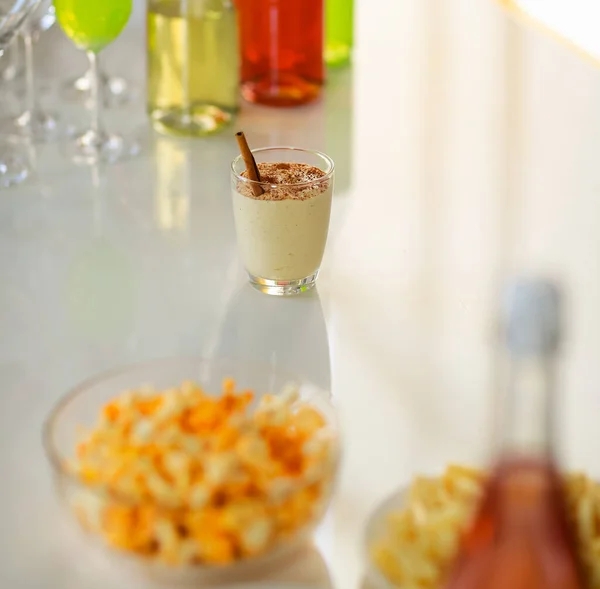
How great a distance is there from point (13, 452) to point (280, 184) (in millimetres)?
377

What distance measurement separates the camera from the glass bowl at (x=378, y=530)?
0.64 meters

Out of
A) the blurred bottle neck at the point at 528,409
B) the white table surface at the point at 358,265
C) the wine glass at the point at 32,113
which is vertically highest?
the blurred bottle neck at the point at 528,409

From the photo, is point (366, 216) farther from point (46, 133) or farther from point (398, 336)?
point (46, 133)

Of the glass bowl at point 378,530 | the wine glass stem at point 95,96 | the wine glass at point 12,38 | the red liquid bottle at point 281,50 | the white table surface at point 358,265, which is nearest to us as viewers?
the glass bowl at point 378,530

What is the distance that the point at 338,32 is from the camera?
1.76 meters

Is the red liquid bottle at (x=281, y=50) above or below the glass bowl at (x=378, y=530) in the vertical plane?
above

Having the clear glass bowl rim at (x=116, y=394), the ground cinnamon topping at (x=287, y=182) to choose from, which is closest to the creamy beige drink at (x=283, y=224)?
the ground cinnamon topping at (x=287, y=182)

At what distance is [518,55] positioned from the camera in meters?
1.69

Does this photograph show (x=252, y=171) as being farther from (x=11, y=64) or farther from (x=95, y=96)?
(x=11, y=64)

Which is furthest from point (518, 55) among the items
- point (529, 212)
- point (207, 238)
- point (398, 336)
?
point (398, 336)

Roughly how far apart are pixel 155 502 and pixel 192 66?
98cm

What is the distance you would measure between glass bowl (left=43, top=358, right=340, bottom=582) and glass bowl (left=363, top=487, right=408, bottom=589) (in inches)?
1.2

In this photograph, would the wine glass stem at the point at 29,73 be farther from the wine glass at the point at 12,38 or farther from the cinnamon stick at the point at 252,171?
the cinnamon stick at the point at 252,171

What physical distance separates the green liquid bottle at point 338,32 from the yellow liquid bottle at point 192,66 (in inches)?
10.5
